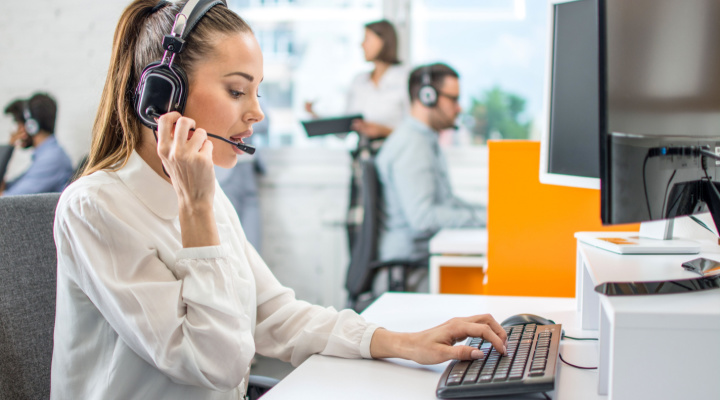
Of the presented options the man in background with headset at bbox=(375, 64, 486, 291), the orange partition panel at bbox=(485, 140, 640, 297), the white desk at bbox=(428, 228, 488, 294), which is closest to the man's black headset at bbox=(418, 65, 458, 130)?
the man in background with headset at bbox=(375, 64, 486, 291)

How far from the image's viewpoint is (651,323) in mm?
596

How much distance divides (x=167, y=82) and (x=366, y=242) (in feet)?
5.67

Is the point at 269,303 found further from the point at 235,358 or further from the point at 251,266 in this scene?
the point at 235,358

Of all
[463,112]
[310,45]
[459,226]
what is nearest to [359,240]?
[459,226]

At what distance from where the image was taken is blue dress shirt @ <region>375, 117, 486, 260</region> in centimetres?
269

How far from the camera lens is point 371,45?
3314mm

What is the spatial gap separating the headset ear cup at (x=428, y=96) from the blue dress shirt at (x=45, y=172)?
1.97m

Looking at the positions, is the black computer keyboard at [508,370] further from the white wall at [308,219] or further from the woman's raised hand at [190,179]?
the white wall at [308,219]

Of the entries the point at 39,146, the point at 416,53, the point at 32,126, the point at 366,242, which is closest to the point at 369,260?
the point at 366,242

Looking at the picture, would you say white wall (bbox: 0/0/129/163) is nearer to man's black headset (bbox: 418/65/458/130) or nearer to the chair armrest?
man's black headset (bbox: 418/65/458/130)

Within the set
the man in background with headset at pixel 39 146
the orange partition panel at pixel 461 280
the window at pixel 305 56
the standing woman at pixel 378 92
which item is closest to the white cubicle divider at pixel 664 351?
the orange partition panel at pixel 461 280

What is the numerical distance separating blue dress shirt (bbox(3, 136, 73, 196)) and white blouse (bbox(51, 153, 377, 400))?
2774 millimetres

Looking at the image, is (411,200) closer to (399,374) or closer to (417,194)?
(417,194)

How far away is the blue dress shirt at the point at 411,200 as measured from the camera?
2686mm
